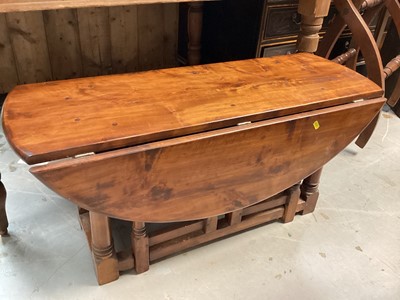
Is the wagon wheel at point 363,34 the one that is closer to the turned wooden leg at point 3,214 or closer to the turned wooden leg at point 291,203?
the turned wooden leg at point 291,203

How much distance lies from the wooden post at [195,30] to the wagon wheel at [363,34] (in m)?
0.65

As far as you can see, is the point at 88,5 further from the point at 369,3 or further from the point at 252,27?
the point at 369,3

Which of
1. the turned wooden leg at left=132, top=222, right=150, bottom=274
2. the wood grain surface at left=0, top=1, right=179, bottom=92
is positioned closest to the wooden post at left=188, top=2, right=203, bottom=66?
the wood grain surface at left=0, top=1, right=179, bottom=92

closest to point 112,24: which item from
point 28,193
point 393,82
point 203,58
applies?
point 203,58

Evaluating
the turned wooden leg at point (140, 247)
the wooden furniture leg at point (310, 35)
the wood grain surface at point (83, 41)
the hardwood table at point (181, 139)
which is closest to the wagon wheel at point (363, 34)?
the wooden furniture leg at point (310, 35)

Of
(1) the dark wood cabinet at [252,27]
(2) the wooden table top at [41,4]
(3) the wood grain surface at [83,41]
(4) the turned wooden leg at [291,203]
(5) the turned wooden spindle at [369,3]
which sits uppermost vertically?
(2) the wooden table top at [41,4]

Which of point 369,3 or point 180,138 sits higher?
point 369,3

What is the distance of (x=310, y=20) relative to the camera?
4.96ft

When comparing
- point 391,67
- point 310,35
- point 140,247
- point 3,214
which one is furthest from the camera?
point 391,67

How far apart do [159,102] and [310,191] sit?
2.46ft

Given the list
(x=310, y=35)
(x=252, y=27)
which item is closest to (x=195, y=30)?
(x=252, y=27)

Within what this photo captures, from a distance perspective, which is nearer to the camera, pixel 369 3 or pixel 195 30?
pixel 369 3

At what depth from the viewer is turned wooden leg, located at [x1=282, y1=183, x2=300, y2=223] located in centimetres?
141

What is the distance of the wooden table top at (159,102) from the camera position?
88 cm
